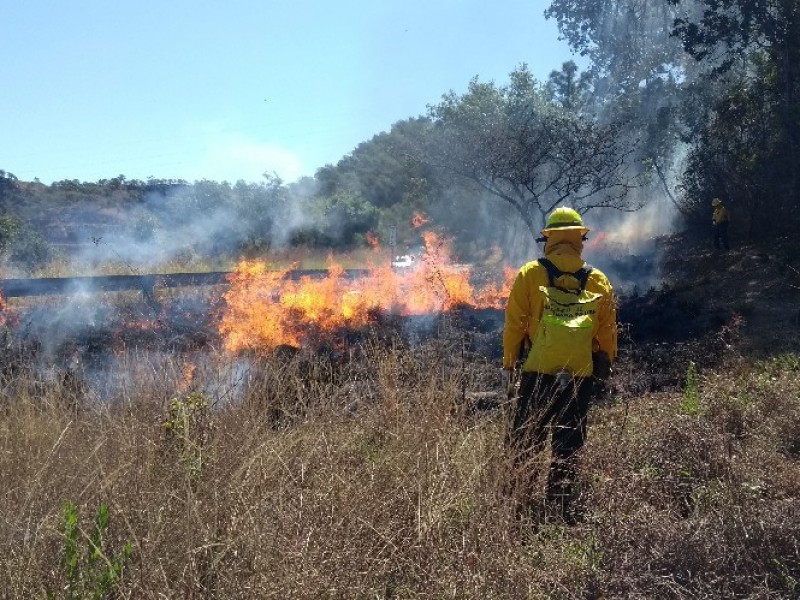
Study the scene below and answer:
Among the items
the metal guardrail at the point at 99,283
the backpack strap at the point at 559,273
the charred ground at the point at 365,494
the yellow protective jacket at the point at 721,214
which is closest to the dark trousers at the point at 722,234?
the yellow protective jacket at the point at 721,214

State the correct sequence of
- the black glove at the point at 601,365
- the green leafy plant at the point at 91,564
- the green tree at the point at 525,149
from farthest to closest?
1. the green tree at the point at 525,149
2. the black glove at the point at 601,365
3. the green leafy plant at the point at 91,564

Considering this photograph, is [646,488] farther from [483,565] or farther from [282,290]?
[282,290]

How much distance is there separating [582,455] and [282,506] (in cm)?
216

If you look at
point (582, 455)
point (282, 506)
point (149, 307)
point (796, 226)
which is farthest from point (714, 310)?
point (282, 506)

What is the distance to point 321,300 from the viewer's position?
15.6 meters

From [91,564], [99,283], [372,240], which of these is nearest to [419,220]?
[372,240]

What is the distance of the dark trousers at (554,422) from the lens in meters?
4.62

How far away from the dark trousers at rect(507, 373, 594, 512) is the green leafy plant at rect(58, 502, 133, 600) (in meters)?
2.35

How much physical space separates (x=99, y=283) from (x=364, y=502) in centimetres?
1396

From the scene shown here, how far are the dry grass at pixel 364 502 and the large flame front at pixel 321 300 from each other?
6918mm

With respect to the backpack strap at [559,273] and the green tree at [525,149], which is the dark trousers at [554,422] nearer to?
the backpack strap at [559,273]

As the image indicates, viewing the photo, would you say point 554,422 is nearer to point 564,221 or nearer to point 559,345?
point 559,345

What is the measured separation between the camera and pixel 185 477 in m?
3.71

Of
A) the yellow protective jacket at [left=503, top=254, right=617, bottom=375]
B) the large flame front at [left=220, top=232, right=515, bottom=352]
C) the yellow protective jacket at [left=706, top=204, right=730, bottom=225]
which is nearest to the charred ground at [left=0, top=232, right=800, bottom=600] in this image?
the yellow protective jacket at [left=503, top=254, right=617, bottom=375]
